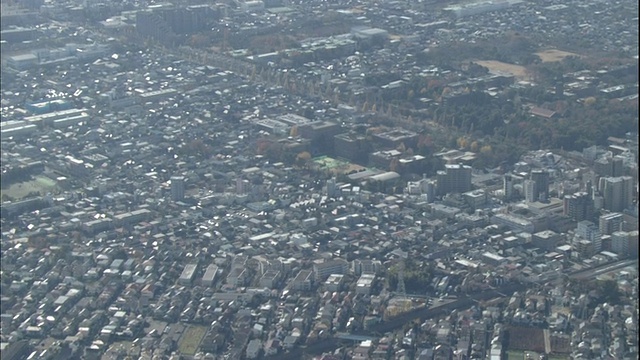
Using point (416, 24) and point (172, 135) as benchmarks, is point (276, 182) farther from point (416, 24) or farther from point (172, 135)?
point (416, 24)

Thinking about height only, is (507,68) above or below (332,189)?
below

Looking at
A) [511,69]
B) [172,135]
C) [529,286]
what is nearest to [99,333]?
[529,286]

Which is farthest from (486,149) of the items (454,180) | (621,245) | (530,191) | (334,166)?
(621,245)

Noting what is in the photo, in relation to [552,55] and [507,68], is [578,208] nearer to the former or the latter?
[507,68]

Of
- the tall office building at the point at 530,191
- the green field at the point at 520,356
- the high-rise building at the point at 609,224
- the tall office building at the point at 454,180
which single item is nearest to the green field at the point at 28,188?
the tall office building at the point at 454,180

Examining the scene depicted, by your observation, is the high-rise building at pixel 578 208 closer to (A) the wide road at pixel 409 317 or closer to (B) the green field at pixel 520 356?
(A) the wide road at pixel 409 317

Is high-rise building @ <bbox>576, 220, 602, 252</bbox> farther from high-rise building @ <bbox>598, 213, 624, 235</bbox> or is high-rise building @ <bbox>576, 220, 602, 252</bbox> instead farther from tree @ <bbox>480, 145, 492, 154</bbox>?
tree @ <bbox>480, 145, 492, 154</bbox>
